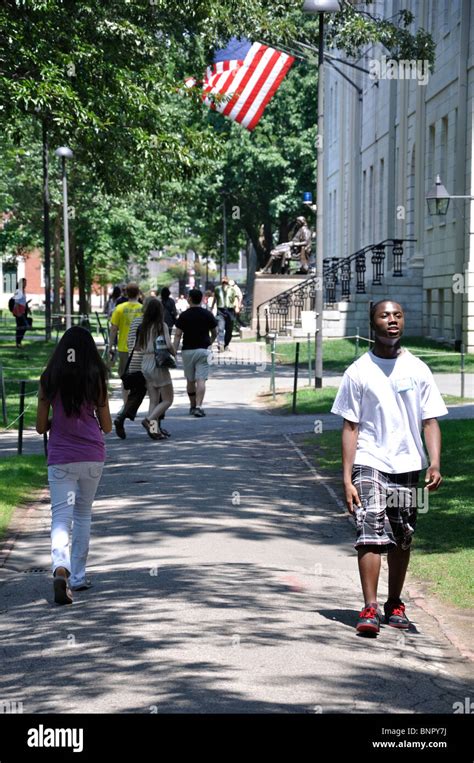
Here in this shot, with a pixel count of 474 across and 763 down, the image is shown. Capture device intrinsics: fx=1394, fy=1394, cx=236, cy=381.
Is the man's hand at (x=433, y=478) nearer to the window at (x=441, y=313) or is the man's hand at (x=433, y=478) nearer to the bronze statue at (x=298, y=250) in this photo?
the window at (x=441, y=313)

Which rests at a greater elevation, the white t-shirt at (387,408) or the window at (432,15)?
the window at (432,15)

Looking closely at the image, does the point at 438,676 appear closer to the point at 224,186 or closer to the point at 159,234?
the point at 159,234

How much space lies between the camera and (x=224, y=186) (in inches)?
2601

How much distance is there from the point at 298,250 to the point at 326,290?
487 cm

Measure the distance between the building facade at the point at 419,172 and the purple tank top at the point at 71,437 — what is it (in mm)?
21431

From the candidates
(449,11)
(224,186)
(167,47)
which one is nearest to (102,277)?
(224,186)

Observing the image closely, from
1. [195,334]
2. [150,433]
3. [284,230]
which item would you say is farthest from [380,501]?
[284,230]

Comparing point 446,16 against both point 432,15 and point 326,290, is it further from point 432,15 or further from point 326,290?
point 326,290

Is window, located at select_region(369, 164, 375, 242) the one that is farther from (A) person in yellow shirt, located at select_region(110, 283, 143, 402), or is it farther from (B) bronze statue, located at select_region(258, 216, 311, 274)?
(A) person in yellow shirt, located at select_region(110, 283, 143, 402)

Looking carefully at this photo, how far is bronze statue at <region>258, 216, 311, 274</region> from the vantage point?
47531 millimetres

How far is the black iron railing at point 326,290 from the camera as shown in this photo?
40.6 meters

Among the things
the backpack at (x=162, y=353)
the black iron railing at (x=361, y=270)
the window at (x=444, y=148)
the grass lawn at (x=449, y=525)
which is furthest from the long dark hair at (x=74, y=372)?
the black iron railing at (x=361, y=270)

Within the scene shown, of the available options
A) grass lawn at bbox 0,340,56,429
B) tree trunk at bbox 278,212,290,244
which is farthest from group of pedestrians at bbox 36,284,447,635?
tree trunk at bbox 278,212,290,244

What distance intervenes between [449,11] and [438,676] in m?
29.9
